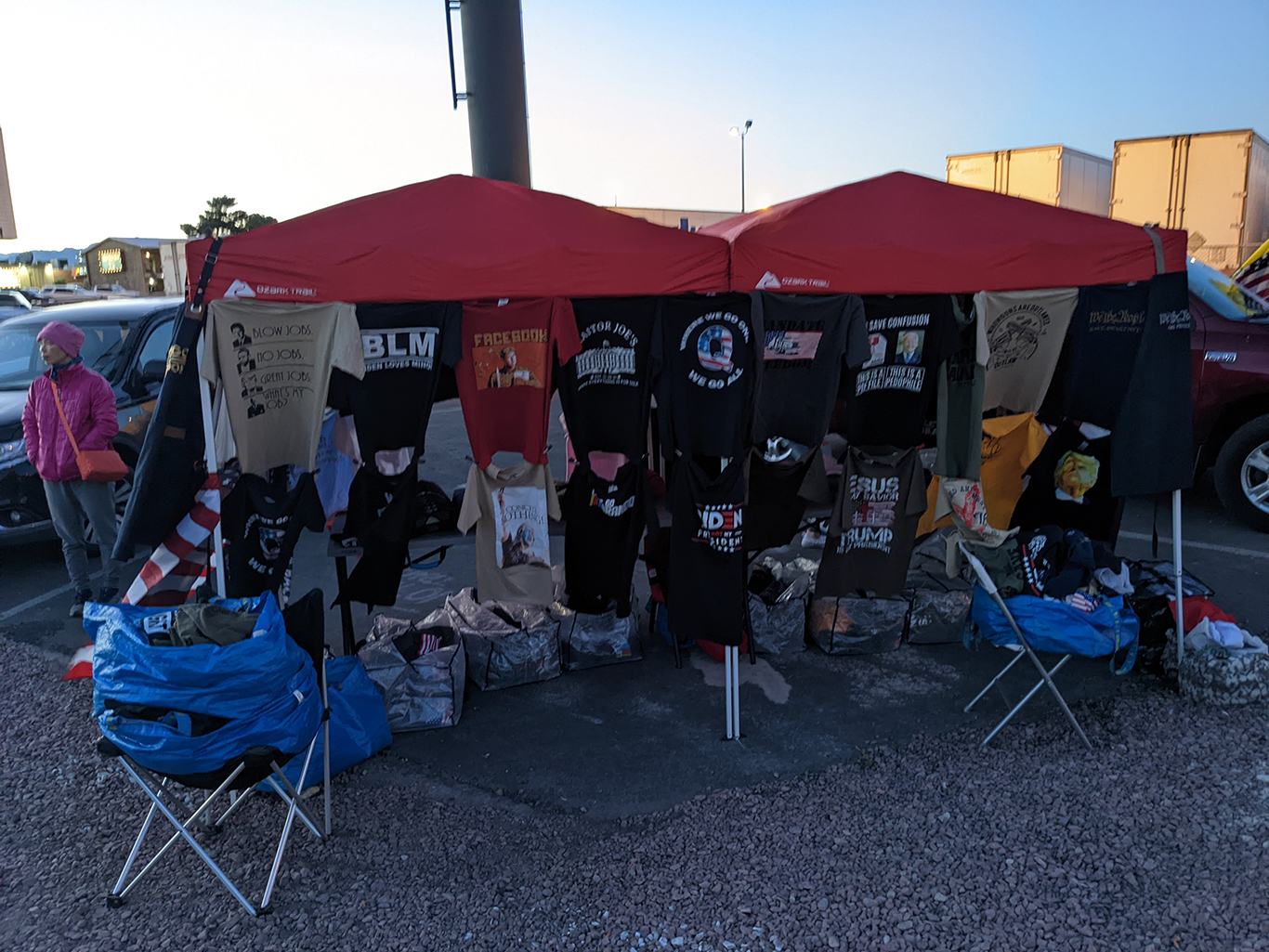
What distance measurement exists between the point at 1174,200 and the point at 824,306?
1092cm

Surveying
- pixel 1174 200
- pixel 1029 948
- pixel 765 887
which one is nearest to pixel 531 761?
pixel 765 887

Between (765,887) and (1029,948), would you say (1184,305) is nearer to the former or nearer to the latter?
(1029,948)

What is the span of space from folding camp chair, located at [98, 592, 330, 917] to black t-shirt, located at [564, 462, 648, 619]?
142 centimetres

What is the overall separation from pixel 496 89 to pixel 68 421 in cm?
732

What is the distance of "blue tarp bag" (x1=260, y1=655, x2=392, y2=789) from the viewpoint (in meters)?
3.72

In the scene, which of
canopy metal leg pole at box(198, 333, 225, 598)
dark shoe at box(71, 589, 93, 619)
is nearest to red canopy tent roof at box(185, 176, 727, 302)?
canopy metal leg pole at box(198, 333, 225, 598)

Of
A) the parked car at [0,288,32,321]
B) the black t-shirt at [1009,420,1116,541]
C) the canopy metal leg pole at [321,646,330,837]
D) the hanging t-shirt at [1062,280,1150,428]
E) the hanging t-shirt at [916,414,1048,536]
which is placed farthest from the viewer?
the parked car at [0,288,32,321]

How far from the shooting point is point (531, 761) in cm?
391

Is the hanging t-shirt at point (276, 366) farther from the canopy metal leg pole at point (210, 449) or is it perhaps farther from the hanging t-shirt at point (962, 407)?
the hanging t-shirt at point (962, 407)

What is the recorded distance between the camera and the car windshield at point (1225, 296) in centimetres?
707

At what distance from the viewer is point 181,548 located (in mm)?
3529

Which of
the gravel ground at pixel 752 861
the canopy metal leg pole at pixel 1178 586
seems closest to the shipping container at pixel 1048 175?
the canopy metal leg pole at pixel 1178 586

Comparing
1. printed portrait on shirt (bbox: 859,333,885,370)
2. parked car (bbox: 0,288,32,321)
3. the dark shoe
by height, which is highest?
parked car (bbox: 0,288,32,321)

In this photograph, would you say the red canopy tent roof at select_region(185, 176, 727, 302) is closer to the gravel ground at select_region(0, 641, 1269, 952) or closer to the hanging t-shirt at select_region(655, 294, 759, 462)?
the hanging t-shirt at select_region(655, 294, 759, 462)
